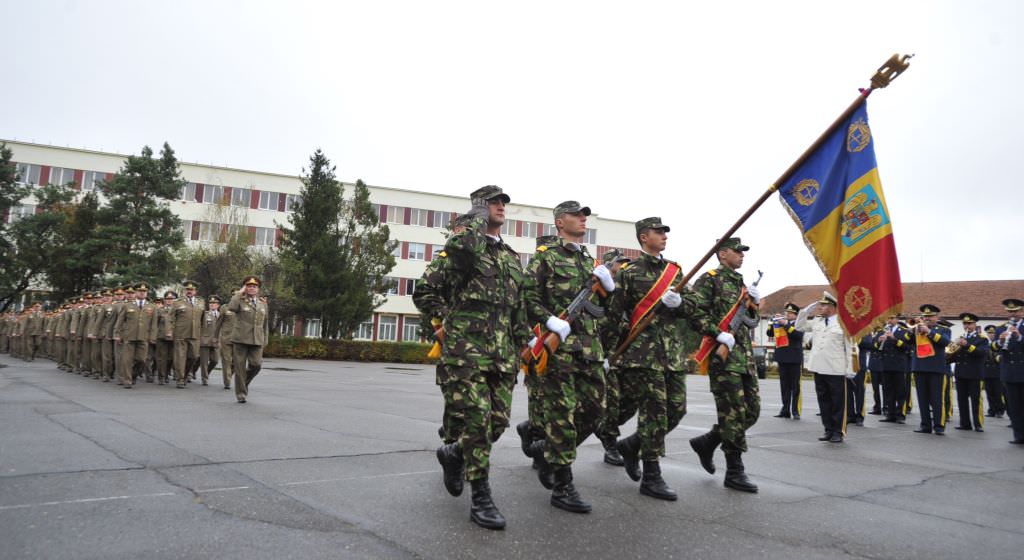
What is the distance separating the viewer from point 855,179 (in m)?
5.50

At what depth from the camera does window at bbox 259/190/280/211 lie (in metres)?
56.0

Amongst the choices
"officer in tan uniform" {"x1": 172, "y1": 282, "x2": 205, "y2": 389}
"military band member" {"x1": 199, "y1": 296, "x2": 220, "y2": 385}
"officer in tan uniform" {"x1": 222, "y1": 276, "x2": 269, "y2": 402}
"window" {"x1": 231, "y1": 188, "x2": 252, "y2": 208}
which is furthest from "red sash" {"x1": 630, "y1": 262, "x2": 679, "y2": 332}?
"window" {"x1": 231, "y1": 188, "x2": 252, "y2": 208}

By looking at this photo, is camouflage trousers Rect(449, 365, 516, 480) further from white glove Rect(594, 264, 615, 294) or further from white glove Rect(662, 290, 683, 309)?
white glove Rect(662, 290, 683, 309)

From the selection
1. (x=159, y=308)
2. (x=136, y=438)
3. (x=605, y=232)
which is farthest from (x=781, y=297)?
(x=136, y=438)

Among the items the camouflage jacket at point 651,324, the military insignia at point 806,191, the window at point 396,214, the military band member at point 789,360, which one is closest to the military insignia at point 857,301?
the military insignia at point 806,191

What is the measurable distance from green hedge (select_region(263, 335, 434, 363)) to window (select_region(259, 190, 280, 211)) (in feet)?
82.9

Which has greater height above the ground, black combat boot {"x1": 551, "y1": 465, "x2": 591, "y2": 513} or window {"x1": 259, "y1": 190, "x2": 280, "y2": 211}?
window {"x1": 259, "y1": 190, "x2": 280, "y2": 211}

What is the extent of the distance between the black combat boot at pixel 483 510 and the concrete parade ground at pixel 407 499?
0.27 ft

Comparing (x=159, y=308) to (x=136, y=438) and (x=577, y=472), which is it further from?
(x=577, y=472)

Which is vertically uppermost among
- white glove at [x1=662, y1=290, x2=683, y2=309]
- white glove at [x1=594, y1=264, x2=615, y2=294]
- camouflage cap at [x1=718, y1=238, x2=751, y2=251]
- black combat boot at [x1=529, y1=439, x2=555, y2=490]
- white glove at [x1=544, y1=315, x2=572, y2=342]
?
camouflage cap at [x1=718, y1=238, x2=751, y2=251]

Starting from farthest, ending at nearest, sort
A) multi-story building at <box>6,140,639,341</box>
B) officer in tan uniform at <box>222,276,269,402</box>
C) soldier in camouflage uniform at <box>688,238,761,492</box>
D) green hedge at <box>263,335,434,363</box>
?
multi-story building at <box>6,140,639,341</box>, green hedge at <box>263,335,434,363</box>, officer in tan uniform at <box>222,276,269,402</box>, soldier in camouflage uniform at <box>688,238,761,492</box>

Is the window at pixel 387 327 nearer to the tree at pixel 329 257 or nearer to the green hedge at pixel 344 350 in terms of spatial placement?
the tree at pixel 329 257

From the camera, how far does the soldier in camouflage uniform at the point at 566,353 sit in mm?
4527

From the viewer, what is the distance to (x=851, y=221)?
5.54m
